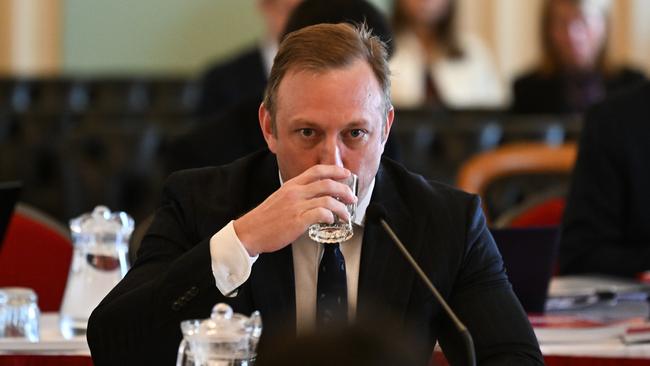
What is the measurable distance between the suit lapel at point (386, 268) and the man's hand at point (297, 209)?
0.15 m

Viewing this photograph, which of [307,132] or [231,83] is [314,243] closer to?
[307,132]

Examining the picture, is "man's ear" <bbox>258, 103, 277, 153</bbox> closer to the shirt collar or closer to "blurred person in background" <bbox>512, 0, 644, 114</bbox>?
the shirt collar

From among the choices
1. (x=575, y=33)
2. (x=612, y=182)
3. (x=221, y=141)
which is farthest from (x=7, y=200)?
(x=575, y=33)

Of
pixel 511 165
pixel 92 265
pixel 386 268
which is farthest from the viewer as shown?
pixel 511 165

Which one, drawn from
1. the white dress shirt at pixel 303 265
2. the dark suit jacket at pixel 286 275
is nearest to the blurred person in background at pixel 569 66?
the dark suit jacket at pixel 286 275

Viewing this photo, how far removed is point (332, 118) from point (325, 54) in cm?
10

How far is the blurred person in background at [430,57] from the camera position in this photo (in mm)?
6586

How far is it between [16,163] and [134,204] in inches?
30.5

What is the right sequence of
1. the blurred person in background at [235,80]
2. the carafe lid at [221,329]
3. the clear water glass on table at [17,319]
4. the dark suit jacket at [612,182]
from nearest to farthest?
the carafe lid at [221,329] < the clear water glass on table at [17,319] < the dark suit jacket at [612,182] < the blurred person in background at [235,80]

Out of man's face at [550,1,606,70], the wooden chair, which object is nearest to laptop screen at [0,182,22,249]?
the wooden chair

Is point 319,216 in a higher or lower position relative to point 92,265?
higher

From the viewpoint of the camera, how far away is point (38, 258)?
126 inches

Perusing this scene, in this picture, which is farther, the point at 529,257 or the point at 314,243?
the point at 529,257

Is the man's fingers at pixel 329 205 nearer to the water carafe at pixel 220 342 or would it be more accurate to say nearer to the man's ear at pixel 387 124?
the man's ear at pixel 387 124
